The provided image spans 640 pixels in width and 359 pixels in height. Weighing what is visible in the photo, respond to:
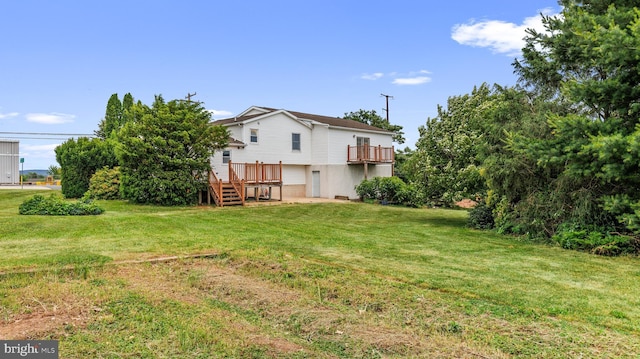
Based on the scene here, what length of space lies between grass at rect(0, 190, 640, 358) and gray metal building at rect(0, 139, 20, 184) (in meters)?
35.4

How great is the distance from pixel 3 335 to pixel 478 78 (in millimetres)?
16554

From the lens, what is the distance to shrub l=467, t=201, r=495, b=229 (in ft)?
45.7

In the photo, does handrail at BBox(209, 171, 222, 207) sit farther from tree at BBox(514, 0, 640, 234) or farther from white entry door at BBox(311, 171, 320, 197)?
tree at BBox(514, 0, 640, 234)

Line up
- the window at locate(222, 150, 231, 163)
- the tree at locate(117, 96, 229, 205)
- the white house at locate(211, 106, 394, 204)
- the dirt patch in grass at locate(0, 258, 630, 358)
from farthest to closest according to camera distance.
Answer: the white house at locate(211, 106, 394, 204) → the window at locate(222, 150, 231, 163) → the tree at locate(117, 96, 229, 205) → the dirt patch in grass at locate(0, 258, 630, 358)

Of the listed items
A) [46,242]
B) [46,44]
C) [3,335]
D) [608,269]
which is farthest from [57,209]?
[608,269]

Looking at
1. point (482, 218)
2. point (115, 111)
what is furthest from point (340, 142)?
point (115, 111)

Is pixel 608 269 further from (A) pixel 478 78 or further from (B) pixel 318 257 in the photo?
(A) pixel 478 78

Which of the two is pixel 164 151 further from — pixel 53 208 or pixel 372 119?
pixel 372 119

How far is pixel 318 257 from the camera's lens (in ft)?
25.5

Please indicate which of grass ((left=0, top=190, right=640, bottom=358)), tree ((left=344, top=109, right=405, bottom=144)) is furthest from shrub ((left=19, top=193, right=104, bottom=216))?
tree ((left=344, top=109, right=405, bottom=144))

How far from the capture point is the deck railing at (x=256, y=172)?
22.6 m

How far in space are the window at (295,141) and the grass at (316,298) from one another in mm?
18141
